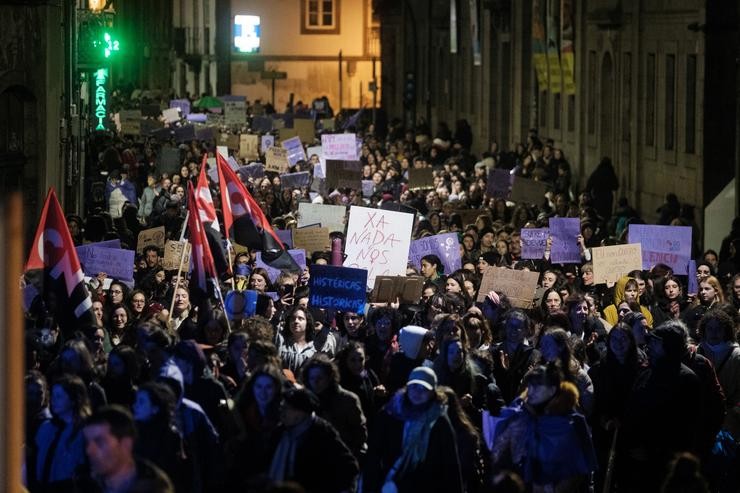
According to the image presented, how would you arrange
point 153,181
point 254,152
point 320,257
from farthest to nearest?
point 254,152 → point 153,181 → point 320,257

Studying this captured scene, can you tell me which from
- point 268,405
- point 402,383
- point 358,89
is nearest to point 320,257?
point 402,383

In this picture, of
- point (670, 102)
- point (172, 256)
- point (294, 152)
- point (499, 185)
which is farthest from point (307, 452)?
point (670, 102)

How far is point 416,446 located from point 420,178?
20272 millimetres

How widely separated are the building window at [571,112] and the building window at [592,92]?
1722 millimetres

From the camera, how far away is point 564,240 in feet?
62.3

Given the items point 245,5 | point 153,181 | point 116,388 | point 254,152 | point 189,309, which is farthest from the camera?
point 245,5

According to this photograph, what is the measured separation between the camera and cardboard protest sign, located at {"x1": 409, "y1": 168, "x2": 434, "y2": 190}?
96.8 feet

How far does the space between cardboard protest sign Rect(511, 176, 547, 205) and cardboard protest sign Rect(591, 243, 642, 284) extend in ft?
28.0

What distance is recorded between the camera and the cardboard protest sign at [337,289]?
14.3m

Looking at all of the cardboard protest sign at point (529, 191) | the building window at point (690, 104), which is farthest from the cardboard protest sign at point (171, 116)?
the cardboard protest sign at point (529, 191)

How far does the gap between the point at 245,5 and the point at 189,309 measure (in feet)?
236

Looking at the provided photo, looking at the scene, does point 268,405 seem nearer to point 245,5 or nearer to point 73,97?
point 73,97

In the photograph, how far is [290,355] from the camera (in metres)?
12.7

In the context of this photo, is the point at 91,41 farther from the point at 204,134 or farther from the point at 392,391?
the point at 392,391
